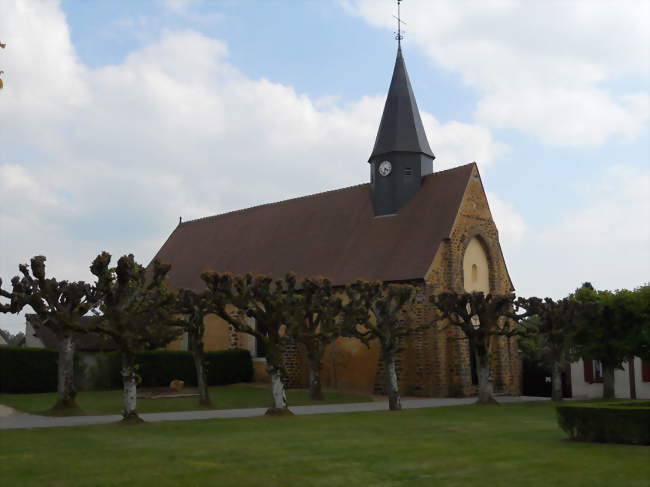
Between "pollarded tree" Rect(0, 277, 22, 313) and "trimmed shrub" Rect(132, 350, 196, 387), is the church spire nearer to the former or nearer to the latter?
"trimmed shrub" Rect(132, 350, 196, 387)

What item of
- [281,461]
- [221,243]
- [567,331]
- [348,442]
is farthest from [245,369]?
[281,461]

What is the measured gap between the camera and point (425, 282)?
28.1 metres

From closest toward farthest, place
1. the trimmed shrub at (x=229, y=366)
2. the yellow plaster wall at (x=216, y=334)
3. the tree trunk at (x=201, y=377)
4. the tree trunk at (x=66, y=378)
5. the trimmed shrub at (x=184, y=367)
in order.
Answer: the tree trunk at (x=66, y=378) → the tree trunk at (x=201, y=377) → the trimmed shrub at (x=184, y=367) → the trimmed shrub at (x=229, y=366) → the yellow plaster wall at (x=216, y=334)

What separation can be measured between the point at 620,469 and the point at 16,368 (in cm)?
2292

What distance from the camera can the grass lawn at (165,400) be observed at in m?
22.1

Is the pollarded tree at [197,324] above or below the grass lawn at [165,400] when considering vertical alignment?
above

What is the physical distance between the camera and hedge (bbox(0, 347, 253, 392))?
26828 millimetres

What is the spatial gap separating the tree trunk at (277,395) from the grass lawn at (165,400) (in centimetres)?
398

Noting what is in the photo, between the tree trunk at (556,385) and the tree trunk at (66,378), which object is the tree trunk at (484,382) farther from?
the tree trunk at (66,378)

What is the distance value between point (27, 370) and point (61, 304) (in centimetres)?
881

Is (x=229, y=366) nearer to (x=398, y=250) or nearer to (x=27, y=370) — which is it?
(x=27, y=370)

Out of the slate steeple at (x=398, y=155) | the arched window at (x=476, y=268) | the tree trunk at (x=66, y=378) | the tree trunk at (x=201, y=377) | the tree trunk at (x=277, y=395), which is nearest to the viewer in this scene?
the tree trunk at (x=277, y=395)

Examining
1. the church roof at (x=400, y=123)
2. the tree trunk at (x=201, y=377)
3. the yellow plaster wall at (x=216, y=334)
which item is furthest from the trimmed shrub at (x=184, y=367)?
the church roof at (x=400, y=123)

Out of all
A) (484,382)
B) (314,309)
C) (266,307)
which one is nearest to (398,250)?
(484,382)
